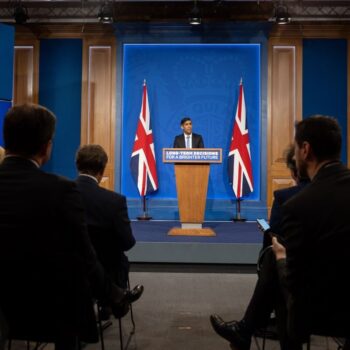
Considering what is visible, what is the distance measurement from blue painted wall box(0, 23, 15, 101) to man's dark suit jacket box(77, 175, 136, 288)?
163 inches

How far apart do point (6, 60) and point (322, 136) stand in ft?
17.5

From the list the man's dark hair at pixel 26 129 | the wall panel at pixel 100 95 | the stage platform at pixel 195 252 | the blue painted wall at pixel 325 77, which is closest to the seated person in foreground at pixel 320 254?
the man's dark hair at pixel 26 129

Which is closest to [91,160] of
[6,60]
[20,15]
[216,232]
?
[216,232]

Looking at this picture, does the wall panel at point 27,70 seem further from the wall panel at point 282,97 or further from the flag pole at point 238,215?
the wall panel at point 282,97

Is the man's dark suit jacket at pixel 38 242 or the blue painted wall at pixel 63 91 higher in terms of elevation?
the blue painted wall at pixel 63 91

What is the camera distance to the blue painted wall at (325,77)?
7.17m

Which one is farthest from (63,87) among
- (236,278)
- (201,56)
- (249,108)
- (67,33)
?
(236,278)

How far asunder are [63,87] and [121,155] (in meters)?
1.57

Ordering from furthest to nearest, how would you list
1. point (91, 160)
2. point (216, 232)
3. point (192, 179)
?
point (216, 232)
point (192, 179)
point (91, 160)

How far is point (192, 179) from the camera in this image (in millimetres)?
5105

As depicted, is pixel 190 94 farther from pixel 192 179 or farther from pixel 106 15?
pixel 192 179

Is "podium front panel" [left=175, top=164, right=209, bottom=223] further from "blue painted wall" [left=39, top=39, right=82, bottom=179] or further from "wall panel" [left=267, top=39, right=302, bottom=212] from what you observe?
"blue painted wall" [left=39, top=39, right=82, bottom=179]

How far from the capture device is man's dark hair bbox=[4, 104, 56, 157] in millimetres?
1362

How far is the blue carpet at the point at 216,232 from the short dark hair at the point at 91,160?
2.44m
